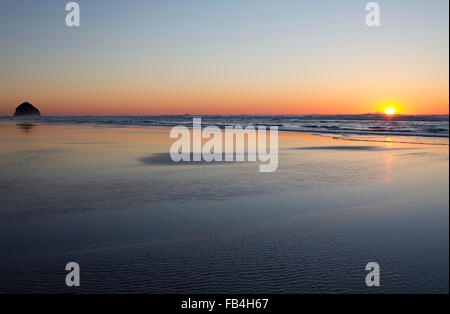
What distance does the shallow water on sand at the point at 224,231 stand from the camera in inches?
207

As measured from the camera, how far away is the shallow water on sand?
525 cm

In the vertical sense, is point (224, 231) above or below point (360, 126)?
below

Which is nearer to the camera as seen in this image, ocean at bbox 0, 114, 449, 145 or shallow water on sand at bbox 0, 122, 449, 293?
shallow water on sand at bbox 0, 122, 449, 293

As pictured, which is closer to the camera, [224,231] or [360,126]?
[224,231]

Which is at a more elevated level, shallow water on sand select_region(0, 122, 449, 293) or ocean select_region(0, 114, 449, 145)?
ocean select_region(0, 114, 449, 145)

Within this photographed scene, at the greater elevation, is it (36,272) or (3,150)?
(3,150)

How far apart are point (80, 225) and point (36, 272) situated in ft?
6.69

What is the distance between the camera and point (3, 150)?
20609mm

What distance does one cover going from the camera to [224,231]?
716 centimetres

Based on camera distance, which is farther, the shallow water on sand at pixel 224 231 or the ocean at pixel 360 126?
the ocean at pixel 360 126

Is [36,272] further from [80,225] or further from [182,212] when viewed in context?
[182,212]
